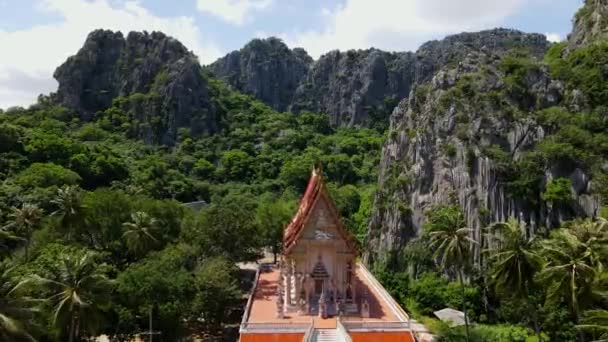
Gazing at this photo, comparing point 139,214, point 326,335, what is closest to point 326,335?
point 326,335

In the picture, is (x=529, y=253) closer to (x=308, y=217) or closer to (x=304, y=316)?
(x=308, y=217)

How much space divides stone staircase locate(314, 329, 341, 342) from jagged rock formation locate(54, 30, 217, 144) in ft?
267

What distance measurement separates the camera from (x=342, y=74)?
147 m

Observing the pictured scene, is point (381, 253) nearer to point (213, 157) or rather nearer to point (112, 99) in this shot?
point (213, 157)

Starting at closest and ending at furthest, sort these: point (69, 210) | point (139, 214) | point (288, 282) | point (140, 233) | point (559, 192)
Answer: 1. point (288, 282)
2. point (140, 233)
3. point (69, 210)
4. point (139, 214)
5. point (559, 192)

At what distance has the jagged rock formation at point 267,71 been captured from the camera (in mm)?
153000

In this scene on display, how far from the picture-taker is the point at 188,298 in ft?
107

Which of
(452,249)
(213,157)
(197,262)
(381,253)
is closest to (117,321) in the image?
(197,262)

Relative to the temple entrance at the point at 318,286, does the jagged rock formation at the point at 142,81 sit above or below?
above

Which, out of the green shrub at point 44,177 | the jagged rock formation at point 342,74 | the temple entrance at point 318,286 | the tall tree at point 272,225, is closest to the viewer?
the temple entrance at point 318,286

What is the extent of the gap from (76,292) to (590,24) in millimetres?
60674

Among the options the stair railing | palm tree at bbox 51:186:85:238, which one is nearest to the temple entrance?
the stair railing

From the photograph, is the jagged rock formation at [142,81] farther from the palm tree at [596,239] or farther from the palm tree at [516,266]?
the palm tree at [596,239]

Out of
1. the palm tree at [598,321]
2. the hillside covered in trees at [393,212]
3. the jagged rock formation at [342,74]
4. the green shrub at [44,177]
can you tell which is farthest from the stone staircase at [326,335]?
the jagged rock formation at [342,74]
